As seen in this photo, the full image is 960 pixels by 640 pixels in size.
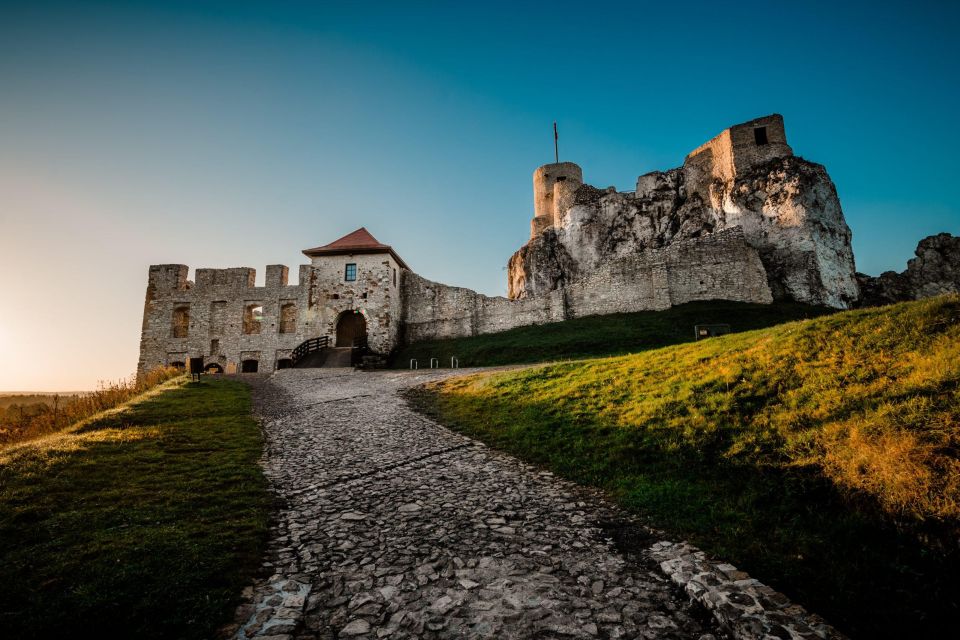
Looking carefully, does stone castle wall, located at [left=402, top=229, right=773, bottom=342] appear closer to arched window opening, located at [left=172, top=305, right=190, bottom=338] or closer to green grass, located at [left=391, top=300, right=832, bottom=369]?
green grass, located at [left=391, top=300, right=832, bottom=369]

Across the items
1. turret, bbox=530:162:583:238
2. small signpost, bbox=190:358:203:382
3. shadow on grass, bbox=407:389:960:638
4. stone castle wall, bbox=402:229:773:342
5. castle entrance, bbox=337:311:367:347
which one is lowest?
shadow on grass, bbox=407:389:960:638

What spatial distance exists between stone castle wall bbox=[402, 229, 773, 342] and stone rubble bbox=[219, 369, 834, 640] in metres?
26.1

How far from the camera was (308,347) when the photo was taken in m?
30.4

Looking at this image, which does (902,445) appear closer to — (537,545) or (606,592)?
(606,592)

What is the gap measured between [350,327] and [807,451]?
32.6 metres

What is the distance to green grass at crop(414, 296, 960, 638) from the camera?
3.46 meters

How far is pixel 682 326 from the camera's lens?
25.5 m

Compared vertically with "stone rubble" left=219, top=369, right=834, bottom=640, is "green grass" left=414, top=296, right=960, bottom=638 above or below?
above

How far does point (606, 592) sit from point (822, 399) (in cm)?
480

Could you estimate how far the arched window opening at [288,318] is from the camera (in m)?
36.0

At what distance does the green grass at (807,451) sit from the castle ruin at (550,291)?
22.8m

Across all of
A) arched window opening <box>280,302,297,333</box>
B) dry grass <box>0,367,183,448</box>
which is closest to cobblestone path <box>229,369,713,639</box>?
dry grass <box>0,367,183,448</box>

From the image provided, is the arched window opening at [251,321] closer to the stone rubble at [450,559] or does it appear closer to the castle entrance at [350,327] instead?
the castle entrance at [350,327]

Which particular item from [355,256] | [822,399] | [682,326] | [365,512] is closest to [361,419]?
[365,512]
